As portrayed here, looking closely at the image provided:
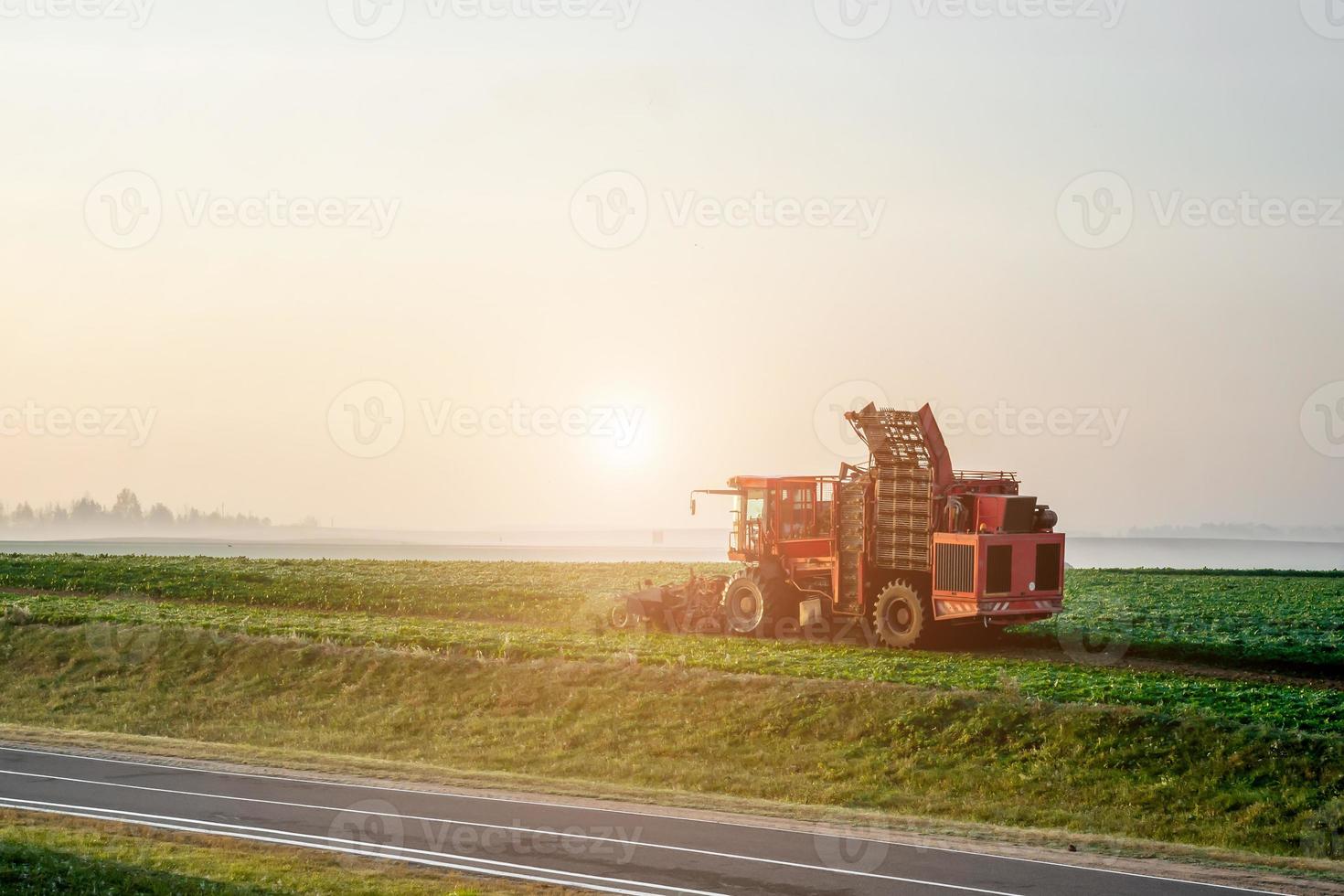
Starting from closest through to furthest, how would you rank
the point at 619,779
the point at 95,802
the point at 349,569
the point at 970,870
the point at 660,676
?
the point at 970,870
the point at 95,802
the point at 619,779
the point at 660,676
the point at 349,569

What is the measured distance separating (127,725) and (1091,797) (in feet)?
76.0

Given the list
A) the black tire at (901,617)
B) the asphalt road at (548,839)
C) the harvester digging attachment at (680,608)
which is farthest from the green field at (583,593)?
the asphalt road at (548,839)

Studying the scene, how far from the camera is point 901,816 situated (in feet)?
70.4

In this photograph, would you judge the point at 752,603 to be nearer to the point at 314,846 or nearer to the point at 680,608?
the point at 680,608

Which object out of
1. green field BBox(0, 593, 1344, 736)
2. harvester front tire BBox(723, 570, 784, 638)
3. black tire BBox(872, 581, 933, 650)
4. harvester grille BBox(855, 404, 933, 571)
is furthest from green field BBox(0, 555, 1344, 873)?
harvester grille BBox(855, 404, 933, 571)

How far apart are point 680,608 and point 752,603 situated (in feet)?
8.99

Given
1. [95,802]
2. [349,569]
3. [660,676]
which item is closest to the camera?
[95,802]

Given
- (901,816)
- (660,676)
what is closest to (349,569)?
(660,676)

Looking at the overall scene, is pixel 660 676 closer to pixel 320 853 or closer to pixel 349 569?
pixel 320 853

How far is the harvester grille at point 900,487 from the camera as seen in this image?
109ft

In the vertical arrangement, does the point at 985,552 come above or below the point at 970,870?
above

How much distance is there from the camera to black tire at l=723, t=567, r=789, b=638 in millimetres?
36844

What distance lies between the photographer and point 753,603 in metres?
37.2

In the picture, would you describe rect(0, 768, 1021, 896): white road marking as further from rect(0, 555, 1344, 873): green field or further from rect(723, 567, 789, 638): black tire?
rect(723, 567, 789, 638): black tire
